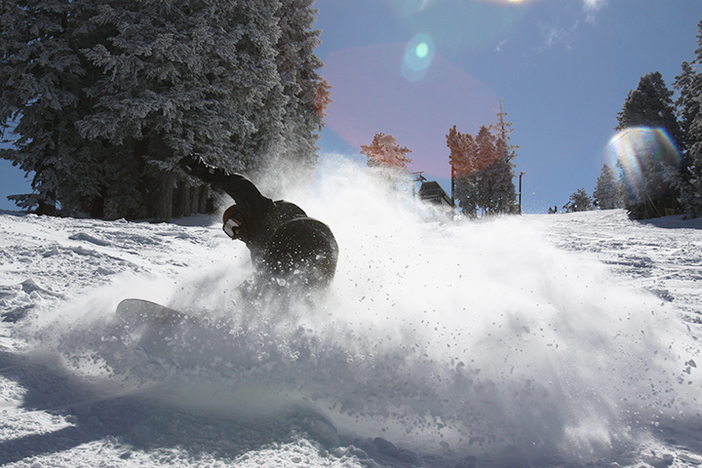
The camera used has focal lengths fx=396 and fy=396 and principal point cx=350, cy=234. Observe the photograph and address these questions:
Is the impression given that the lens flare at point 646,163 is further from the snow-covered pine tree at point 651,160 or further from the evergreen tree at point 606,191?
the evergreen tree at point 606,191

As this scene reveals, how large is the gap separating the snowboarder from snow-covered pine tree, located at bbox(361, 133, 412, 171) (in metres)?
44.5

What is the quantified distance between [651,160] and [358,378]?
3198 centimetres

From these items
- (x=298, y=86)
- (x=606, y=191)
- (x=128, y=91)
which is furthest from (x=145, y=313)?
(x=606, y=191)

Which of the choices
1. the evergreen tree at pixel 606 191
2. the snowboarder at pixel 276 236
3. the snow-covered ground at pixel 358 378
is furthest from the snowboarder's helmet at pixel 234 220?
the evergreen tree at pixel 606 191

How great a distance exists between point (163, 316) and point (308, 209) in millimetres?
3952

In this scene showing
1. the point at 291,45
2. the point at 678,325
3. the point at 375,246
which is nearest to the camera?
the point at 678,325

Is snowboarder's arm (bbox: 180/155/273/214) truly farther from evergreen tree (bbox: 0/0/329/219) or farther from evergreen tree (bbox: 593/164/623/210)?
evergreen tree (bbox: 593/164/623/210)

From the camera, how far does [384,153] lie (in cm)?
4772

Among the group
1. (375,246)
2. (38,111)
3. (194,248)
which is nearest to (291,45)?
(38,111)

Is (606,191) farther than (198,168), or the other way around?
(606,191)

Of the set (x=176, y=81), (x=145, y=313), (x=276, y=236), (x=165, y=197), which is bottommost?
(x=145, y=313)

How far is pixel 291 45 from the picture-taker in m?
20.0

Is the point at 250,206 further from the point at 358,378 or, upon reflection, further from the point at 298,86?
the point at 298,86

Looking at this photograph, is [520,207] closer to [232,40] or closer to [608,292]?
[232,40]
